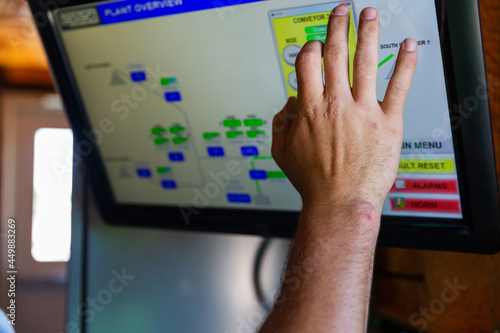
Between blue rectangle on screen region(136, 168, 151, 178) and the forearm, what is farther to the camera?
blue rectangle on screen region(136, 168, 151, 178)

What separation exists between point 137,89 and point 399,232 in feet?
1.66

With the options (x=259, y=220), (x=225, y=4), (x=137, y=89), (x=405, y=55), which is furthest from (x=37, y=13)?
(x=405, y=55)

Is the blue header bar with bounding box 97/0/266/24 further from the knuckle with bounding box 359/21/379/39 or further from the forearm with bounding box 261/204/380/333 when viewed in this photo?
the forearm with bounding box 261/204/380/333

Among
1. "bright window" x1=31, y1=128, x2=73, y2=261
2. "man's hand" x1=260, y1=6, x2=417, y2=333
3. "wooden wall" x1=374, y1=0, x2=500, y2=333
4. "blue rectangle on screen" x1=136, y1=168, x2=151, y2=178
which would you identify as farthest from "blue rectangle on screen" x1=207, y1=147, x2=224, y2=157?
"bright window" x1=31, y1=128, x2=73, y2=261

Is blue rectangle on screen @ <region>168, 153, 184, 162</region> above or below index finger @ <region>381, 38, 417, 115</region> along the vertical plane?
below

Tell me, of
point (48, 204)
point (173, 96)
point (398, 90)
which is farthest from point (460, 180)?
point (48, 204)

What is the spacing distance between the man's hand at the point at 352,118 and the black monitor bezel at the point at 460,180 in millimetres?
86

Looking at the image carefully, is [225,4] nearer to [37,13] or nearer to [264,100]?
[264,100]

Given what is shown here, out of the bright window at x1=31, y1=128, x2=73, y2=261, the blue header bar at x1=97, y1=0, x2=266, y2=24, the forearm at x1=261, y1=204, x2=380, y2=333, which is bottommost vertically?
the bright window at x1=31, y1=128, x2=73, y2=261

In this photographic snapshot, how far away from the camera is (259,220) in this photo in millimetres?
848

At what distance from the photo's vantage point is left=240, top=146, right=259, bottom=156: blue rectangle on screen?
31.7 inches

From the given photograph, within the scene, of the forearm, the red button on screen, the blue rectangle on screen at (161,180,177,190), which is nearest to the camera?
the forearm

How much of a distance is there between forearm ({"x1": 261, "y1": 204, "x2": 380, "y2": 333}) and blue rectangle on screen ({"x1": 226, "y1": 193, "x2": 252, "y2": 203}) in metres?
0.31

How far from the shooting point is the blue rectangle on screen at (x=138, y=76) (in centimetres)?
85
